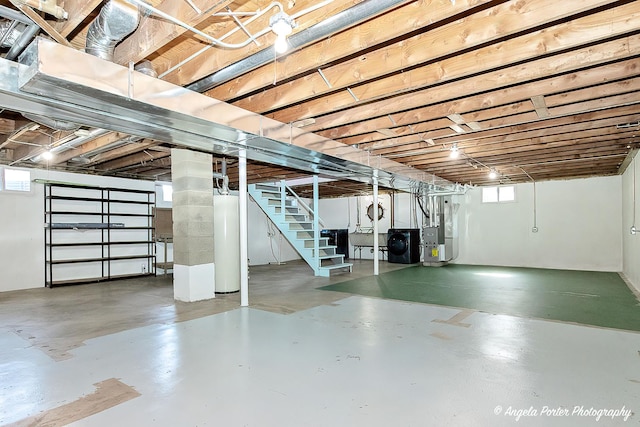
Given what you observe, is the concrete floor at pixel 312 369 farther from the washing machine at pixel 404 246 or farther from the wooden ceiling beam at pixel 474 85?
the washing machine at pixel 404 246

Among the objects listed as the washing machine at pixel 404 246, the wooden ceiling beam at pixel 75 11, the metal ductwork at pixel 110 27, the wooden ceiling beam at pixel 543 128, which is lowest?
the washing machine at pixel 404 246

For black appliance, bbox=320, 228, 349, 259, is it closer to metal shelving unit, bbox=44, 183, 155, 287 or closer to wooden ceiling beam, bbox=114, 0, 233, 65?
metal shelving unit, bbox=44, 183, 155, 287

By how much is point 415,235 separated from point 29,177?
8.75m

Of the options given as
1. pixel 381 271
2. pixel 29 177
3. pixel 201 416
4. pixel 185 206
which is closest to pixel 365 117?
pixel 185 206

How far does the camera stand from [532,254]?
8.65 meters

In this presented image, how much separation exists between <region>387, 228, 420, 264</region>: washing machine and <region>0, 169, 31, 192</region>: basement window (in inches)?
324

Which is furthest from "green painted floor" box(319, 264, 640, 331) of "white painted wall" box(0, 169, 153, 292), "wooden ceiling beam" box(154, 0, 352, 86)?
"white painted wall" box(0, 169, 153, 292)

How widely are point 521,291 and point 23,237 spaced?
28.2 ft

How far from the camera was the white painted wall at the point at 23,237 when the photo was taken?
6.06 m

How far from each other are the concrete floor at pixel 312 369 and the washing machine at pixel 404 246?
5288mm

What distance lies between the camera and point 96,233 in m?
7.15

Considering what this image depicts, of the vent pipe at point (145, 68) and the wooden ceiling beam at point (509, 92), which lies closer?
the vent pipe at point (145, 68)

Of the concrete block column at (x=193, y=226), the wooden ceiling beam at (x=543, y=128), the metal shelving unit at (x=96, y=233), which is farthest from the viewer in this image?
the metal shelving unit at (x=96, y=233)

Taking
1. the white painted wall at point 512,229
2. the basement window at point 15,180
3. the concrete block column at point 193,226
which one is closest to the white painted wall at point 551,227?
the white painted wall at point 512,229
